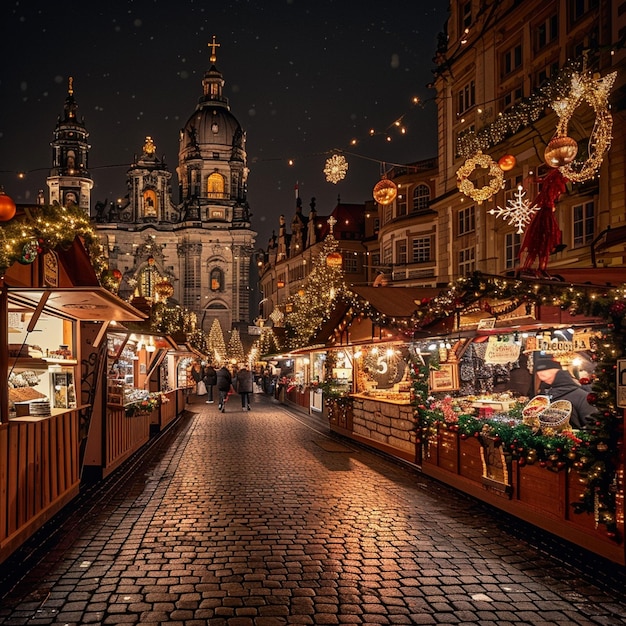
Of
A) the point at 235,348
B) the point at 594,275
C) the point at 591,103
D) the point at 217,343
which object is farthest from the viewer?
the point at 217,343

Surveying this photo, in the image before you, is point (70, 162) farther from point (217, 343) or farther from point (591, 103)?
point (591, 103)

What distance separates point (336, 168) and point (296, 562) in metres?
9.05

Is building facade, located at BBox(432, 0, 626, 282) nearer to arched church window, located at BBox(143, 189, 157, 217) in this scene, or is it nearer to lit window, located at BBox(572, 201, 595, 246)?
lit window, located at BBox(572, 201, 595, 246)

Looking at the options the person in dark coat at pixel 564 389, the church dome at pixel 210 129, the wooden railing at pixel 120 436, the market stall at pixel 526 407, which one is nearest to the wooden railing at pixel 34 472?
the wooden railing at pixel 120 436

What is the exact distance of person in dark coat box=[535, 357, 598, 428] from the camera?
958 centimetres

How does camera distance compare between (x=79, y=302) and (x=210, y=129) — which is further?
(x=210, y=129)

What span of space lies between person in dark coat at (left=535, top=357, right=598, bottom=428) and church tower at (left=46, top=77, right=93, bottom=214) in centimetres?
7574

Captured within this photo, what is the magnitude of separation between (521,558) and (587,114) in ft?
47.3

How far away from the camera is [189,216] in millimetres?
83438

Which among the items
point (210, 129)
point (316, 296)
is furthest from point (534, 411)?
point (210, 129)

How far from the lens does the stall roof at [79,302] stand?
24.3 feet

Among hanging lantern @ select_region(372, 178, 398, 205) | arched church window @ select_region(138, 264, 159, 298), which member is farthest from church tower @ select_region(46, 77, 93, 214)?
hanging lantern @ select_region(372, 178, 398, 205)

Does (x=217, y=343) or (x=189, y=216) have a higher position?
(x=189, y=216)

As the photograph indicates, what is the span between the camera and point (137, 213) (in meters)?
82.1
